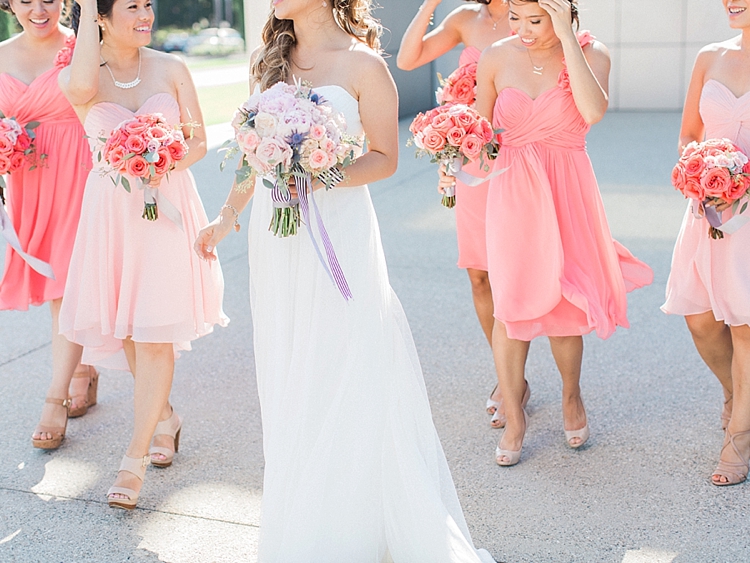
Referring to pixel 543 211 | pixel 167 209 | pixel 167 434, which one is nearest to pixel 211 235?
pixel 167 209

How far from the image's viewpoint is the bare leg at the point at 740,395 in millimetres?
4242

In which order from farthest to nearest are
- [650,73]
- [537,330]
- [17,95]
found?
1. [650,73]
2. [17,95]
3. [537,330]

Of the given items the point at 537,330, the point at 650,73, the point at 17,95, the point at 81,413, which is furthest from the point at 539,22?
the point at 650,73

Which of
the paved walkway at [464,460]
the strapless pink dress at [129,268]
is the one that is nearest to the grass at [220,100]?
the paved walkway at [464,460]

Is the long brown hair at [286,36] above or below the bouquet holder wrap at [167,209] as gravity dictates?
above

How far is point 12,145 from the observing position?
4633mm

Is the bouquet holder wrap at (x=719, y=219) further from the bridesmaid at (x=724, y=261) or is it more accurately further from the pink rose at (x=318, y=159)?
the pink rose at (x=318, y=159)

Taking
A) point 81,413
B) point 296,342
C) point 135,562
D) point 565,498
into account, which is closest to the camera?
point 296,342

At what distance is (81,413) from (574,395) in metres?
2.72

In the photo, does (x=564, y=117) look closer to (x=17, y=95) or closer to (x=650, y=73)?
(x=17, y=95)

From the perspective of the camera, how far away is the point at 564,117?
439 centimetres

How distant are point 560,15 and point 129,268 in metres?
2.22

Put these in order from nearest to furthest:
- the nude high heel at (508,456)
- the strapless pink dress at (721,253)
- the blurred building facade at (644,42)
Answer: the strapless pink dress at (721,253) → the nude high heel at (508,456) → the blurred building facade at (644,42)

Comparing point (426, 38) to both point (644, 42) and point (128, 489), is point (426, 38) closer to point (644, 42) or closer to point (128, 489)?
point (128, 489)
